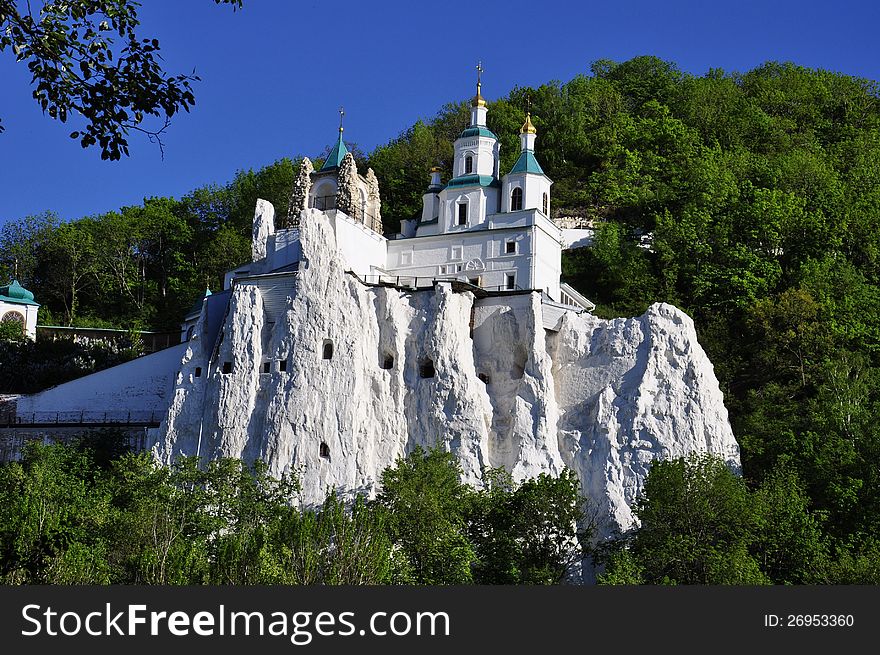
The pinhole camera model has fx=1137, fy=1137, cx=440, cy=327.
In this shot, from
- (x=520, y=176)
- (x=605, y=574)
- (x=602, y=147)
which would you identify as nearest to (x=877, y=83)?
(x=602, y=147)

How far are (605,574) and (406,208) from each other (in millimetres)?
29283

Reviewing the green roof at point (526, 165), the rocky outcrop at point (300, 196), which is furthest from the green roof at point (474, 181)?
the rocky outcrop at point (300, 196)

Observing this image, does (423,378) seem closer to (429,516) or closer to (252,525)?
(429,516)

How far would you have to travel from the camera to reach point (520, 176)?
4597cm

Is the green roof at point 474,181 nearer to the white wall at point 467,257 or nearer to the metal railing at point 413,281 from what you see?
the white wall at point 467,257

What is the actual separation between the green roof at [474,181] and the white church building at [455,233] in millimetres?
41

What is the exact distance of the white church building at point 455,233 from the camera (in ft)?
143

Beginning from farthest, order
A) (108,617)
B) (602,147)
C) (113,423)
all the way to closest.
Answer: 1. (602,147)
2. (113,423)
3. (108,617)

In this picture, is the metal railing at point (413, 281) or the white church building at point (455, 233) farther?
the white church building at point (455, 233)

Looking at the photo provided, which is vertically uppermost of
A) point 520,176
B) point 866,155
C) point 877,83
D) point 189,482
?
point 877,83

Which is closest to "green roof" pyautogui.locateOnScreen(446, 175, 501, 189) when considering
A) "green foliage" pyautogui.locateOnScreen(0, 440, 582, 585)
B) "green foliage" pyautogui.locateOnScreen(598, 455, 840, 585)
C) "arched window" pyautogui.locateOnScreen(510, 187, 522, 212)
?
"arched window" pyautogui.locateOnScreen(510, 187, 522, 212)

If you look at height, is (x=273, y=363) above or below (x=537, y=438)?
above

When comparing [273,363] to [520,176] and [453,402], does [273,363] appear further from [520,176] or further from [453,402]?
[520,176]

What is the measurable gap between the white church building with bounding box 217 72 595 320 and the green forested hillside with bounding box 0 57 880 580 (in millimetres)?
5564
